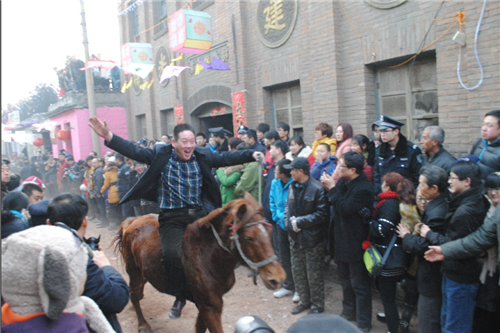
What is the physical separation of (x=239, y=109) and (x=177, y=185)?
6.59 m

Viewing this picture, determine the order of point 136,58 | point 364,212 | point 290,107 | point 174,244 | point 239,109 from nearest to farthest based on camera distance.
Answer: point 174,244
point 364,212
point 290,107
point 239,109
point 136,58

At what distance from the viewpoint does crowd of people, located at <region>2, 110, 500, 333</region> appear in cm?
342

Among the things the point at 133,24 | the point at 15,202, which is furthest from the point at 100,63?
the point at 15,202

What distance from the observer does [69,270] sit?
171cm

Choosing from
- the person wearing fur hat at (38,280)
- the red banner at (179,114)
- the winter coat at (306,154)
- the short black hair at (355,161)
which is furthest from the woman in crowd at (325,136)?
the red banner at (179,114)

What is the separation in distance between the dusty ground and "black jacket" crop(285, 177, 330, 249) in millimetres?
1077

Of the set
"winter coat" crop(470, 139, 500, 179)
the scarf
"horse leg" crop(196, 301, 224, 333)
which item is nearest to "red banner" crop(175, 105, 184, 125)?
the scarf

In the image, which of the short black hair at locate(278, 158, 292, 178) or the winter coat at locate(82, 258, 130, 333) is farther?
the short black hair at locate(278, 158, 292, 178)

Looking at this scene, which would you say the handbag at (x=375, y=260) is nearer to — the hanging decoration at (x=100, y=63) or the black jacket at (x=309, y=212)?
the black jacket at (x=309, y=212)

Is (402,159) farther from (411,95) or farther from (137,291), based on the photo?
(137,291)

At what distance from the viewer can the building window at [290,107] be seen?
9227 millimetres

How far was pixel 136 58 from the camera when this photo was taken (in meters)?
12.9

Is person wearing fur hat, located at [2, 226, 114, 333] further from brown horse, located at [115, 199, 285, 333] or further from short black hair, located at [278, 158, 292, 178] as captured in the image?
short black hair, located at [278, 158, 292, 178]

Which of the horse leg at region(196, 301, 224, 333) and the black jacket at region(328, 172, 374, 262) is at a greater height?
the black jacket at region(328, 172, 374, 262)
